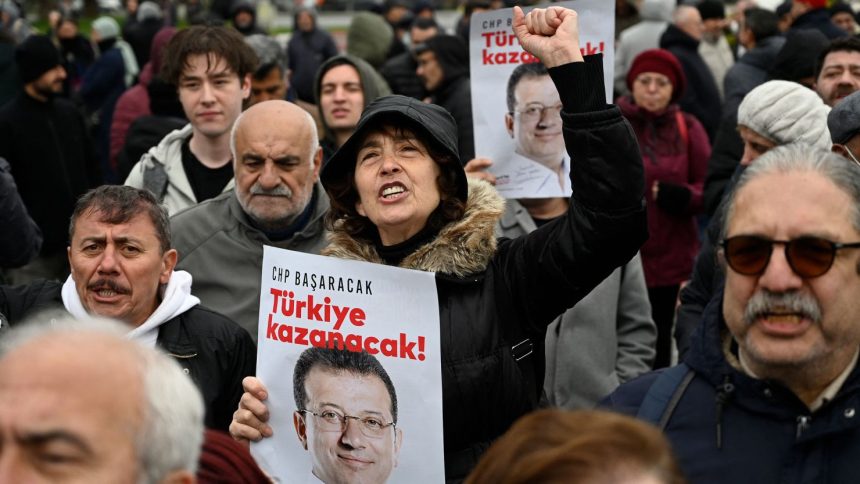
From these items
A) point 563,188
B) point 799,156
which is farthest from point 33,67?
point 799,156

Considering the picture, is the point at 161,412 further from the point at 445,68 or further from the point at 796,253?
the point at 445,68

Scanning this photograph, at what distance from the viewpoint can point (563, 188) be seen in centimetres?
500

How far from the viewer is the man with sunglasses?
3.28m

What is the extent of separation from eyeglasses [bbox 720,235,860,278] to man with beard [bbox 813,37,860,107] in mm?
3518

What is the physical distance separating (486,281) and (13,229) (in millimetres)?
2660

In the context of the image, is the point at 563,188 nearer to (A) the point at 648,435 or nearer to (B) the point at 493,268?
(B) the point at 493,268

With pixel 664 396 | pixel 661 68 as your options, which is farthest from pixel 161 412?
pixel 661 68

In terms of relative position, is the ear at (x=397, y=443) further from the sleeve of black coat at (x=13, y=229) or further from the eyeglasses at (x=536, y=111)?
the sleeve of black coat at (x=13, y=229)

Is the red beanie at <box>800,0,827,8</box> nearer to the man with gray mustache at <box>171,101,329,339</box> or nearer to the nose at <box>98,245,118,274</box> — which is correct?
the man with gray mustache at <box>171,101,329,339</box>

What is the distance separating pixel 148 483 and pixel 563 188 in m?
3.18

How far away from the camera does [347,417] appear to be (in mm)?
3311

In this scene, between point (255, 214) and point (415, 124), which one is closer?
point (415, 124)

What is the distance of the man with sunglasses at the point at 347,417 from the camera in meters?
3.28

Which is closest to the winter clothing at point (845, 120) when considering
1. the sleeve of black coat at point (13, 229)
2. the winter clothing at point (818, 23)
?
the sleeve of black coat at point (13, 229)
